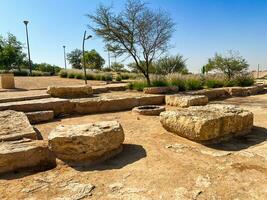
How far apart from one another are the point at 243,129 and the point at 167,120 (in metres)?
1.31

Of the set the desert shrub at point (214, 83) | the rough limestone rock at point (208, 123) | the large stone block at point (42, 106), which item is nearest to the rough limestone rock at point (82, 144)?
the rough limestone rock at point (208, 123)

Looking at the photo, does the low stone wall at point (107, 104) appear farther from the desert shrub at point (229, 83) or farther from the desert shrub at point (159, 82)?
the desert shrub at point (229, 83)

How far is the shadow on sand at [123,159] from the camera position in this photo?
9.17 feet

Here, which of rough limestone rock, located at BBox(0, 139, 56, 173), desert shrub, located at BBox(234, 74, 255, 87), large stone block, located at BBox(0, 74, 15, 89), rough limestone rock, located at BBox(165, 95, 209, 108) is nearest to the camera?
rough limestone rock, located at BBox(0, 139, 56, 173)

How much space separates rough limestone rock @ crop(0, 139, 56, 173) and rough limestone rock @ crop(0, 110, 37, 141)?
0.59ft

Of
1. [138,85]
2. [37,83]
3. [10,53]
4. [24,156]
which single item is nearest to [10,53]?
[10,53]

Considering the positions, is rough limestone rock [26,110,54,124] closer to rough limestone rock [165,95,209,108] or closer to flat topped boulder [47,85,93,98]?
flat topped boulder [47,85,93,98]

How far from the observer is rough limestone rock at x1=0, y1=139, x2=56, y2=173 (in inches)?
105

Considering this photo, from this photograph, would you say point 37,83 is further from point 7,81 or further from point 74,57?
point 74,57

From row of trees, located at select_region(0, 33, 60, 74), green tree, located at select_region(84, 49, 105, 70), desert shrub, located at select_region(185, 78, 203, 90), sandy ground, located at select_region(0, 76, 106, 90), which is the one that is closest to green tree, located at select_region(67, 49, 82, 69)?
green tree, located at select_region(84, 49, 105, 70)

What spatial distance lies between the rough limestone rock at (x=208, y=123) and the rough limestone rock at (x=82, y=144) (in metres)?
1.23

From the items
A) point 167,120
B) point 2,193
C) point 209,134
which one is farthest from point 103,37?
point 2,193

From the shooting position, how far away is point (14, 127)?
3.62 meters

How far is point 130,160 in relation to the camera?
2969 millimetres
